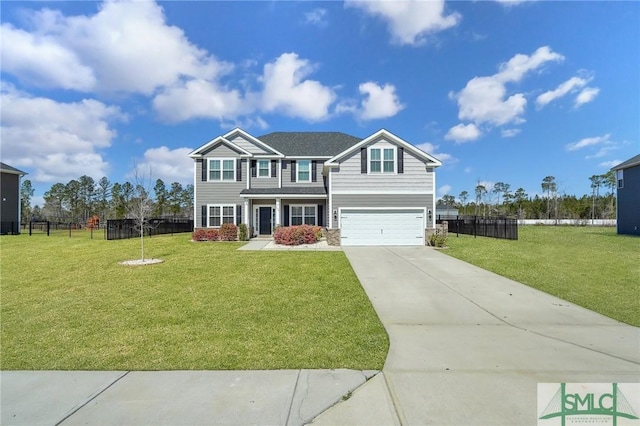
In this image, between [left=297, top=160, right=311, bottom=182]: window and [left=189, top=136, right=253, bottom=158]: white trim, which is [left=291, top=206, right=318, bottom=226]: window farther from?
[left=189, top=136, right=253, bottom=158]: white trim

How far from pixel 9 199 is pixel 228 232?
22.4 metres

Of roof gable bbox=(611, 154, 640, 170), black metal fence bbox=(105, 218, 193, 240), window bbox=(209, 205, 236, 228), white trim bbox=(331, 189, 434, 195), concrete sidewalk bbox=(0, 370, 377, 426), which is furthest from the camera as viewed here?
roof gable bbox=(611, 154, 640, 170)

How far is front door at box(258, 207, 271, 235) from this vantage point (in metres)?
22.0

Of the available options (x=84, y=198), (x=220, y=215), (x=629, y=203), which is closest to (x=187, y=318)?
(x=220, y=215)

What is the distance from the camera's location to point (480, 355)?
405 centimetres

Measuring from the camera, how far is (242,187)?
69.3 ft

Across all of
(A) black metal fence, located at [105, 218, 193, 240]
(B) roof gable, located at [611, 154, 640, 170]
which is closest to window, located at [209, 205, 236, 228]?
(A) black metal fence, located at [105, 218, 193, 240]

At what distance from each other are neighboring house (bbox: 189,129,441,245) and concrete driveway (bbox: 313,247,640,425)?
10.0 meters

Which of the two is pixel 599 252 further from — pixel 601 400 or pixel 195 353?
pixel 195 353

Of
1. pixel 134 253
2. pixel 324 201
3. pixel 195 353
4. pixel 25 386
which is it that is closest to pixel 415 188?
pixel 324 201

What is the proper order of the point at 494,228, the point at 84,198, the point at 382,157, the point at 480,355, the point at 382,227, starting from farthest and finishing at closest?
1. the point at 84,198
2. the point at 494,228
3. the point at 382,157
4. the point at 382,227
5. the point at 480,355

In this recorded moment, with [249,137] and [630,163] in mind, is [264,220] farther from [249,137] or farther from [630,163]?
[630,163]

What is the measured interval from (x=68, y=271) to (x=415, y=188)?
16203 millimetres

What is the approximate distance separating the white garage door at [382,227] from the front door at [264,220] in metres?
6.67
